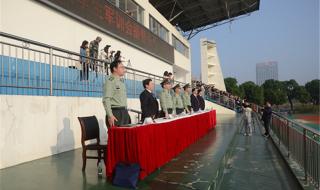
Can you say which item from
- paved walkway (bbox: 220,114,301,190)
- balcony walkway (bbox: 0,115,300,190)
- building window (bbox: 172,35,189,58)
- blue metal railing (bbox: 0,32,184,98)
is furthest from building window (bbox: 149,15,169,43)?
balcony walkway (bbox: 0,115,300,190)

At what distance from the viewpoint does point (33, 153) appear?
19.6 ft

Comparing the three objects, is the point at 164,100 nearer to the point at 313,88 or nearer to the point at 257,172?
the point at 257,172

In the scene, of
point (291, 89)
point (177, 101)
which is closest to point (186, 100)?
point (177, 101)

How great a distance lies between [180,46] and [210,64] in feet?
49.5

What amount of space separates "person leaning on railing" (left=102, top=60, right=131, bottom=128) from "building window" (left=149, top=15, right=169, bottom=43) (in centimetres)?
1704

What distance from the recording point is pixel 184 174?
5.05m

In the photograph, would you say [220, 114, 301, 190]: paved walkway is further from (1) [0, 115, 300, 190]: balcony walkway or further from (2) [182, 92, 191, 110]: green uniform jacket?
(2) [182, 92, 191, 110]: green uniform jacket

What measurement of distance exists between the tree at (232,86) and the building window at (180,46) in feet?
123

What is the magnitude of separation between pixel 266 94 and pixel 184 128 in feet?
271

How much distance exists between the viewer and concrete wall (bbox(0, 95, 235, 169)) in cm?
533

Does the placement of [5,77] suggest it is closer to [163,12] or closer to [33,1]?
[33,1]

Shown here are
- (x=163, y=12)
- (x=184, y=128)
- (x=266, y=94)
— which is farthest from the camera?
(x=266, y=94)

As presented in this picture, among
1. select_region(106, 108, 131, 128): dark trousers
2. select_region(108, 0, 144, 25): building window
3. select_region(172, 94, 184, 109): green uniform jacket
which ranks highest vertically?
select_region(108, 0, 144, 25): building window

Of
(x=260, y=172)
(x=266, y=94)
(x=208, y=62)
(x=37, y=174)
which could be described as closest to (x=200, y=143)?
(x=260, y=172)
